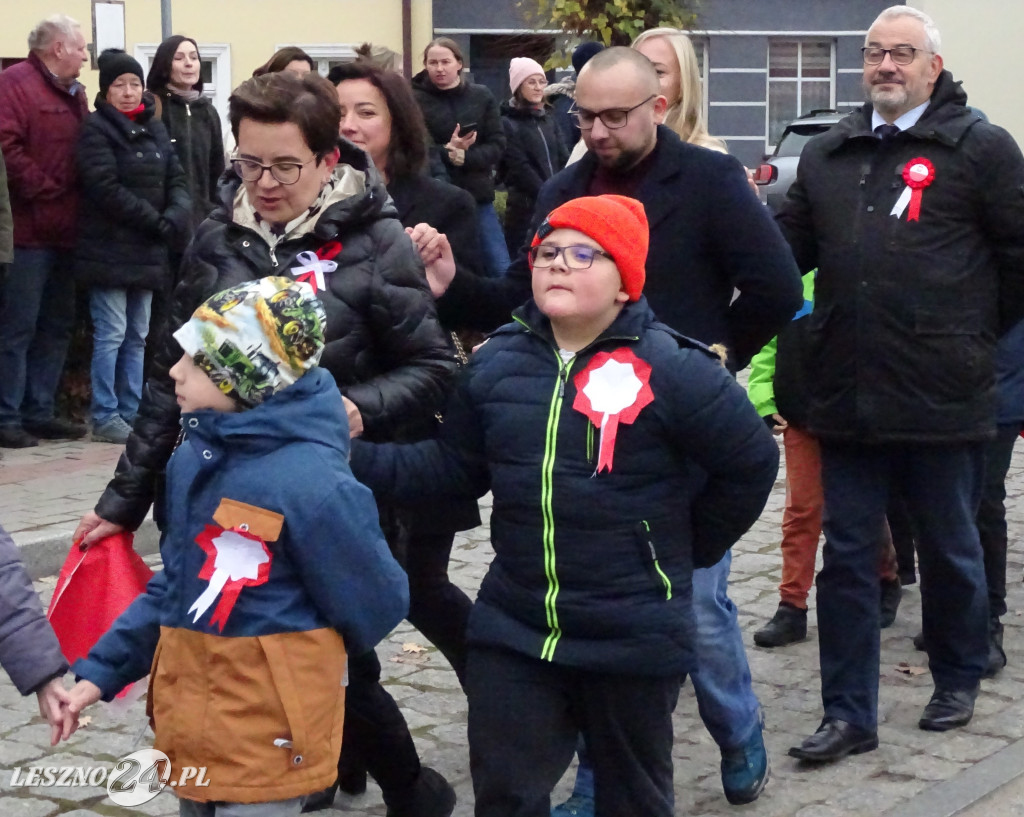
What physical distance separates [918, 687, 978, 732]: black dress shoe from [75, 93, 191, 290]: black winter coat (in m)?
5.50

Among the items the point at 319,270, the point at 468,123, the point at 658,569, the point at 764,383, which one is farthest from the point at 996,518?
the point at 468,123

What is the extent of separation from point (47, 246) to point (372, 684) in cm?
576

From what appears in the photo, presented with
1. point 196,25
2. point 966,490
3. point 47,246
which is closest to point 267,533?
point 966,490

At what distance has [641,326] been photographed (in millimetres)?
3629

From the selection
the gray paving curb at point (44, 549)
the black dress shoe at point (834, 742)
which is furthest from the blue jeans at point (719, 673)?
the gray paving curb at point (44, 549)

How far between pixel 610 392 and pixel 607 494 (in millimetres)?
216

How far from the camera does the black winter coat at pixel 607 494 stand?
3.49 meters

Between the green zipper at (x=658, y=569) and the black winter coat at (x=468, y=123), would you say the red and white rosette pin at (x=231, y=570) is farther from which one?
the black winter coat at (x=468, y=123)

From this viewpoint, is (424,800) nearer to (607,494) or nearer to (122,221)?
(607,494)

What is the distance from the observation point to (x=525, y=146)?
12562 millimetres

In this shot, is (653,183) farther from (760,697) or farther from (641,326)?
(760,697)

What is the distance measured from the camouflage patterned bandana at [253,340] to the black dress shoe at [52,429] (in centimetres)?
661

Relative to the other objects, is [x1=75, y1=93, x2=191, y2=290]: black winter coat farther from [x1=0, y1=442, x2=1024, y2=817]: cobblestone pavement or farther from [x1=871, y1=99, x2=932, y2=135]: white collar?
[x1=871, y1=99, x2=932, y2=135]: white collar

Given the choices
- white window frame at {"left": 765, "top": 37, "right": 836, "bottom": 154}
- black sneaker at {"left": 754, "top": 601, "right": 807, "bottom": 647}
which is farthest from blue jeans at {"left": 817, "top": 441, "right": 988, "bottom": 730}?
white window frame at {"left": 765, "top": 37, "right": 836, "bottom": 154}
